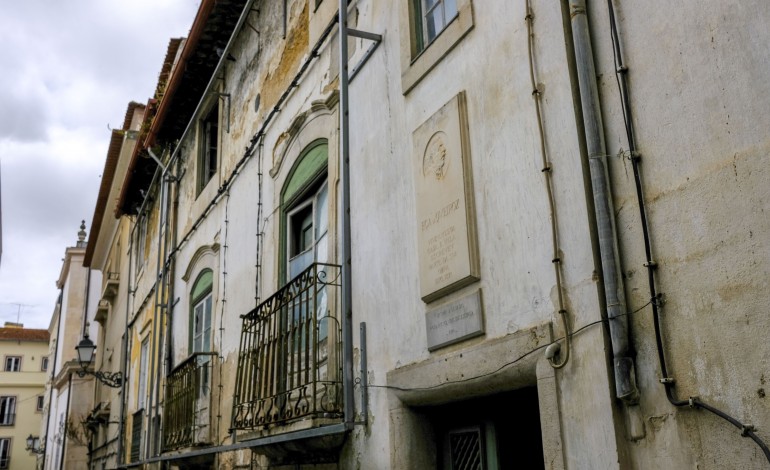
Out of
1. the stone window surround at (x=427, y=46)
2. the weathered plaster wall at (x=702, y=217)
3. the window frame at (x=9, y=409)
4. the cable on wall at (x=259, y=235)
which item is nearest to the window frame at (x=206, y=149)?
the cable on wall at (x=259, y=235)

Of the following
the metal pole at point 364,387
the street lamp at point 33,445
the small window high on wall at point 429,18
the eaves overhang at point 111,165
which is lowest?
the metal pole at point 364,387

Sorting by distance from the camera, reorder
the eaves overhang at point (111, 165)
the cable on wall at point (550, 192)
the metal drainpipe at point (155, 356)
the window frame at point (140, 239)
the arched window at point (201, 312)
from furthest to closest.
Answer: the eaves overhang at point (111, 165) → the window frame at point (140, 239) → the metal drainpipe at point (155, 356) → the arched window at point (201, 312) → the cable on wall at point (550, 192)

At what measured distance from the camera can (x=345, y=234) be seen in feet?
20.8

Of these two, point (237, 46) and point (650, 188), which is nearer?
point (650, 188)

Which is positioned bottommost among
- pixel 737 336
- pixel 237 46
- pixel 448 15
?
pixel 737 336

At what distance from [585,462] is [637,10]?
214cm

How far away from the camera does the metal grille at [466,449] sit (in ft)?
16.4

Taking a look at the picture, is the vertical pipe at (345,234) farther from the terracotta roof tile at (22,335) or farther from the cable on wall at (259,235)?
the terracotta roof tile at (22,335)

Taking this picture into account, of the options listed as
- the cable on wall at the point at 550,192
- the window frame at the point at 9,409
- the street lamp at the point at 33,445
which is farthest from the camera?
the window frame at the point at 9,409

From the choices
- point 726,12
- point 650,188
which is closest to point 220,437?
point 650,188

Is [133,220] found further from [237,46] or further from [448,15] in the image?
[448,15]

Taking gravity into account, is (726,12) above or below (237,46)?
below

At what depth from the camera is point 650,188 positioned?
3541 mm

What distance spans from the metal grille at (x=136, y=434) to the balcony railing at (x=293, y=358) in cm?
739
